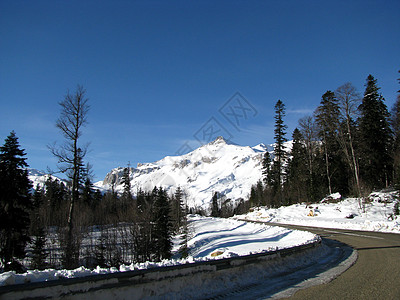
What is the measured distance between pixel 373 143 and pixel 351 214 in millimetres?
13488

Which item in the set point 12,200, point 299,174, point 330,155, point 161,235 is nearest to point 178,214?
point 299,174

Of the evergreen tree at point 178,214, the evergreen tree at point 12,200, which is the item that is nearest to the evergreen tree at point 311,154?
the evergreen tree at point 178,214

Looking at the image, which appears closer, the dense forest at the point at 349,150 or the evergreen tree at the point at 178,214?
the dense forest at the point at 349,150

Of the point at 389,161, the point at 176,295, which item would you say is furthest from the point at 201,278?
the point at 389,161

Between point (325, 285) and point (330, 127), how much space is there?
1305 inches

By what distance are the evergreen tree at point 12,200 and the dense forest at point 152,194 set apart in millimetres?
64

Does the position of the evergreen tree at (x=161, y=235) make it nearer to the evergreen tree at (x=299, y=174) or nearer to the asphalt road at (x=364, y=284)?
the asphalt road at (x=364, y=284)

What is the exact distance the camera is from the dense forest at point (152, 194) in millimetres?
19625

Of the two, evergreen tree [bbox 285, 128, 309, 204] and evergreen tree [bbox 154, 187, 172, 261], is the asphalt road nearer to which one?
evergreen tree [bbox 154, 187, 172, 261]

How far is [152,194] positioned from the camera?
42.6 meters

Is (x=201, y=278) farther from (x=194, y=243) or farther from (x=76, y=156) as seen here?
(x=194, y=243)

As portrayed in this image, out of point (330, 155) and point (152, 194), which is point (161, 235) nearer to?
point (152, 194)

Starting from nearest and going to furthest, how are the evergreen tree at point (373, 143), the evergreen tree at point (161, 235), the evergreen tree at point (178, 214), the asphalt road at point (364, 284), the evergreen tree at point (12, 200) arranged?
the asphalt road at point (364, 284) → the evergreen tree at point (12, 200) → the evergreen tree at point (161, 235) → the evergreen tree at point (373, 143) → the evergreen tree at point (178, 214)

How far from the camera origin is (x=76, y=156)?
14008mm
